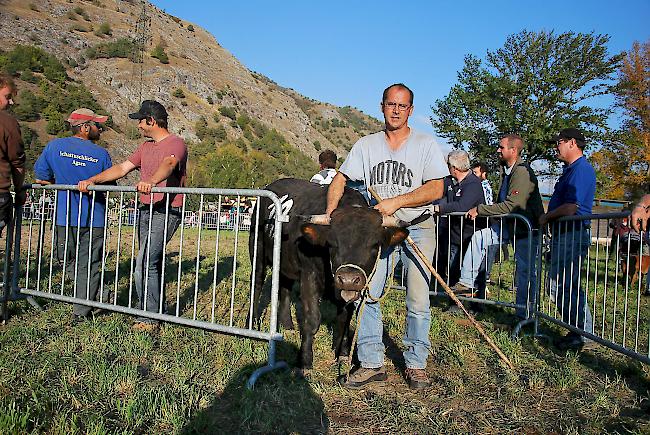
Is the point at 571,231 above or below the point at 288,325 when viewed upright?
above

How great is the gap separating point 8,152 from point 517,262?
6199 mm

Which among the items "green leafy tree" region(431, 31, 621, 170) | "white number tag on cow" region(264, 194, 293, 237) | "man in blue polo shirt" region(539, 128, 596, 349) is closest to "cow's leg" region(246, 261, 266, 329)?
"white number tag on cow" region(264, 194, 293, 237)

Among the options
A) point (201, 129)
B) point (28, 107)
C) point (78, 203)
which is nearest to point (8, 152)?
point (78, 203)

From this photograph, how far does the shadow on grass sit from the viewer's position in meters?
3.12

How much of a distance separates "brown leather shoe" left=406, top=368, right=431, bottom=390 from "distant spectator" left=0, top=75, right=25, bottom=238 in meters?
4.48

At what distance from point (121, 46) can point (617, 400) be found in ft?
278

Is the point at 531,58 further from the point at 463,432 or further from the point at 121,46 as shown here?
the point at 121,46

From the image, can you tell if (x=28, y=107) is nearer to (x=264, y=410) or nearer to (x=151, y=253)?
(x=151, y=253)

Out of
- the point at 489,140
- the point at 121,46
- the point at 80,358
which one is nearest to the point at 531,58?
the point at 489,140

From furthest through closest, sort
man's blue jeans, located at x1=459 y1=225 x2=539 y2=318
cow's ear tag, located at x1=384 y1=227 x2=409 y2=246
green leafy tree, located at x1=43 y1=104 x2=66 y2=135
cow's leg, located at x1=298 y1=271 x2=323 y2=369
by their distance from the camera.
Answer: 1. green leafy tree, located at x1=43 y1=104 x2=66 y2=135
2. man's blue jeans, located at x1=459 y1=225 x2=539 y2=318
3. cow's leg, located at x1=298 y1=271 x2=323 y2=369
4. cow's ear tag, located at x1=384 y1=227 x2=409 y2=246

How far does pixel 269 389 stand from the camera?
372cm

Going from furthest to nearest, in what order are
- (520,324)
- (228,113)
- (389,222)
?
(228,113), (520,324), (389,222)

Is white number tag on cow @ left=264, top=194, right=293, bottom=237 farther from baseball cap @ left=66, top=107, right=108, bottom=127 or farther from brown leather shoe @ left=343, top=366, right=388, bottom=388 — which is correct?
baseball cap @ left=66, top=107, right=108, bottom=127

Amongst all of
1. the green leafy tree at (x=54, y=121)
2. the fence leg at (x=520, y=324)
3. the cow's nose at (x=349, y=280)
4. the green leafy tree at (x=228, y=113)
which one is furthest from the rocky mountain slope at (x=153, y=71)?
the cow's nose at (x=349, y=280)
